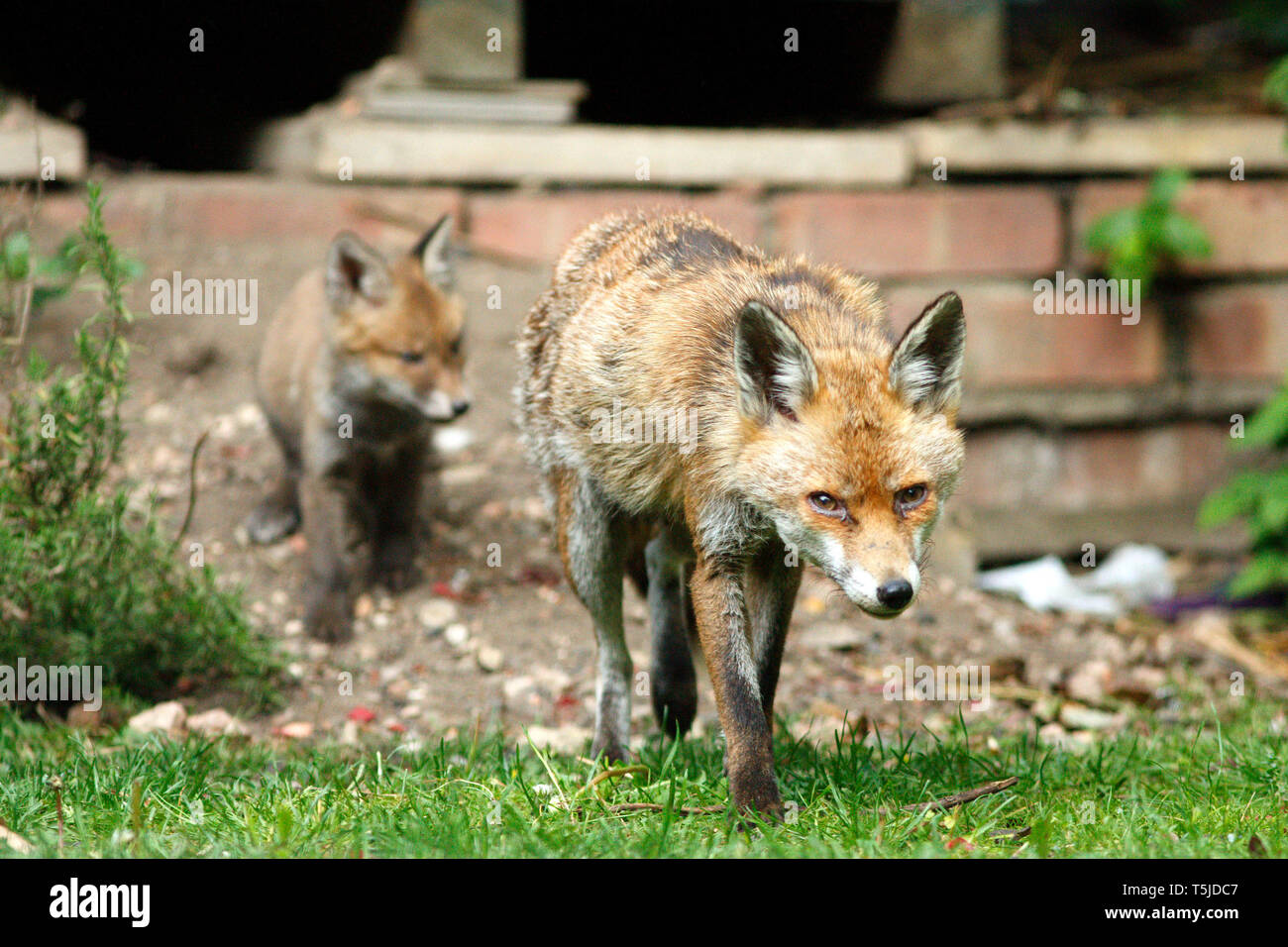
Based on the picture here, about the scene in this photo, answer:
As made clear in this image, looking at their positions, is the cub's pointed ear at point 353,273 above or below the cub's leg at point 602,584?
above

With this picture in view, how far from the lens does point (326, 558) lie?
21.1 feet

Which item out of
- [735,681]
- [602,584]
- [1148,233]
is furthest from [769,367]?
[1148,233]

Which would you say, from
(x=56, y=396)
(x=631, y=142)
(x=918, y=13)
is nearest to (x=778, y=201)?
(x=631, y=142)

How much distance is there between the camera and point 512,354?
7902mm

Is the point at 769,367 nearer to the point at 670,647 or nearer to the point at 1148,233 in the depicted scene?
the point at 670,647

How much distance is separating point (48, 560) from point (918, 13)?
19.0 feet

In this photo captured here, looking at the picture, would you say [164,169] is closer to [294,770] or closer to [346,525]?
[346,525]

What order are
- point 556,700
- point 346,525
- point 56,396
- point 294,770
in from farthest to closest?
point 346,525 < point 556,700 < point 56,396 < point 294,770

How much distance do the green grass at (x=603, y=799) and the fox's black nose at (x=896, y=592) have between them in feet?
2.02

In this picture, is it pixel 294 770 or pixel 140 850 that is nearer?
pixel 140 850
